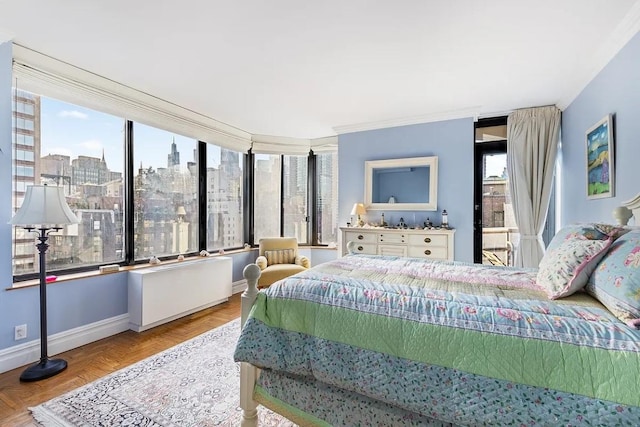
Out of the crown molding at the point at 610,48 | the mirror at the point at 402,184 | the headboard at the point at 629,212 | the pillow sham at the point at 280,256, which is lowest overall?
the pillow sham at the point at 280,256

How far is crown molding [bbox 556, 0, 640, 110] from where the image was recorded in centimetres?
190

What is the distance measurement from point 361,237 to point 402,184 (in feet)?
3.19

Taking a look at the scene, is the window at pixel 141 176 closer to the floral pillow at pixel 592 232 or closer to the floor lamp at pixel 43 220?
the floor lamp at pixel 43 220

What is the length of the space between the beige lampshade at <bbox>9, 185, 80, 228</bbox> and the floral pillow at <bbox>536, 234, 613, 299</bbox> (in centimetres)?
322

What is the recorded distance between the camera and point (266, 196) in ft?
16.7

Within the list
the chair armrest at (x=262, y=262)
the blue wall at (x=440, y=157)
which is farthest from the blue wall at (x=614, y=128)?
the chair armrest at (x=262, y=262)

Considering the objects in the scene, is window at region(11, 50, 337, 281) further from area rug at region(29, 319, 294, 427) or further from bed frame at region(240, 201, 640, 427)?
bed frame at region(240, 201, 640, 427)

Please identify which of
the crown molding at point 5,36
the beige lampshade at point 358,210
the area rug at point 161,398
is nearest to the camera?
the area rug at point 161,398

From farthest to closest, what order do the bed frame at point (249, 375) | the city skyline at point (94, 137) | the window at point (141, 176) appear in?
1. the city skyline at point (94, 137)
2. the window at point (141, 176)
3. the bed frame at point (249, 375)

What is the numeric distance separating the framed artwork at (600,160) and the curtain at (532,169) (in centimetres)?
83

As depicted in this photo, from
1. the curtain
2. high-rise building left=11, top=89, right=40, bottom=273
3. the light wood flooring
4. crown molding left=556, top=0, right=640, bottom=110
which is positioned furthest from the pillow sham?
crown molding left=556, top=0, right=640, bottom=110

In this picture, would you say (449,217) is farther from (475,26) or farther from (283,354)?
(283,354)

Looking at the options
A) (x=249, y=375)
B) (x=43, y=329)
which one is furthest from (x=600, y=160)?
(x=43, y=329)

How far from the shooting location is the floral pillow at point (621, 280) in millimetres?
1021
